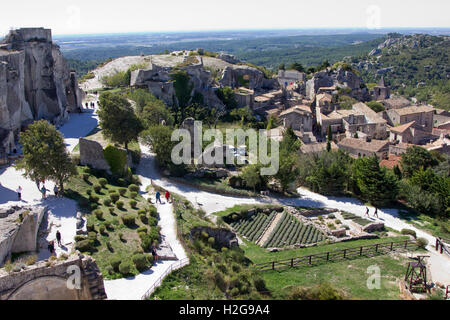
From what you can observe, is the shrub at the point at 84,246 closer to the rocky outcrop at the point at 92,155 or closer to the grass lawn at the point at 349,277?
the grass lawn at the point at 349,277

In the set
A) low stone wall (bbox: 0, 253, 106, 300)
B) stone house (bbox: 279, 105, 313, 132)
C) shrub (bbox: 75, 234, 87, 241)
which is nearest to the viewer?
low stone wall (bbox: 0, 253, 106, 300)

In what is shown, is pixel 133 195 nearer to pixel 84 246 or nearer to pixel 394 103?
pixel 84 246

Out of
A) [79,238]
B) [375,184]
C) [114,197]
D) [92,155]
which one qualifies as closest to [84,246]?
[79,238]

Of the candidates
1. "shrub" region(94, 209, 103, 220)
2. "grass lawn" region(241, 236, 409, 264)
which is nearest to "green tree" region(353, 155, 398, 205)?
"grass lawn" region(241, 236, 409, 264)

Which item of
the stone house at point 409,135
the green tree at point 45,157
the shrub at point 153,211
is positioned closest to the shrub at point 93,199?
the green tree at point 45,157

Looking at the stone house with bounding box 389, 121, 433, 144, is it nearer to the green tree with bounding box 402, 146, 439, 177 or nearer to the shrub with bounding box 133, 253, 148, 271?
the green tree with bounding box 402, 146, 439, 177

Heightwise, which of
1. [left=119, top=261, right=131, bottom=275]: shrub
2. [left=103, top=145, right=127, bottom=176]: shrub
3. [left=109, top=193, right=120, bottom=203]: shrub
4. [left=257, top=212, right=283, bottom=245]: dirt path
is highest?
[left=103, top=145, right=127, bottom=176]: shrub
